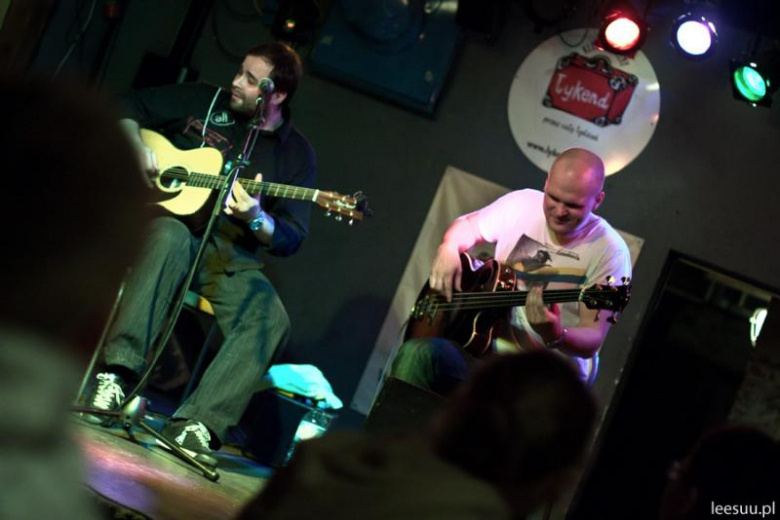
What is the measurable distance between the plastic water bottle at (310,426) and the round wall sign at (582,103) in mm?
2071

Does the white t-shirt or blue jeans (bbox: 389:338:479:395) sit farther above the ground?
the white t-shirt

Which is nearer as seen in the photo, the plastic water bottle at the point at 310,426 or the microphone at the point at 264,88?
the microphone at the point at 264,88

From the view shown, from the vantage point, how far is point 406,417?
12.3ft

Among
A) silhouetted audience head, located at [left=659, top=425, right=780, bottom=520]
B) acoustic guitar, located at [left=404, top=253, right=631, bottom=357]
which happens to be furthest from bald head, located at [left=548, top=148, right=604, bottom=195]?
silhouetted audience head, located at [left=659, top=425, right=780, bottom=520]

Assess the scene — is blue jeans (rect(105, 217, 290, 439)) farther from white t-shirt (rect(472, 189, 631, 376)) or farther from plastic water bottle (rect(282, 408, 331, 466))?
white t-shirt (rect(472, 189, 631, 376))

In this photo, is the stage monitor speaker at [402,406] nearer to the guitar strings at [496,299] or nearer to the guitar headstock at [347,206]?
the guitar strings at [496,299]

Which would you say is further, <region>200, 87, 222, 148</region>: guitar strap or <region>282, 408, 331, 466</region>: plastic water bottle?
<region>282, 408, 331, 466</region>: plastic water bottle

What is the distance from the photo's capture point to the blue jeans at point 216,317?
4.21 m

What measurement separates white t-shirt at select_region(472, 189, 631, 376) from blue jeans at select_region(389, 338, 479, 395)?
1.05ft

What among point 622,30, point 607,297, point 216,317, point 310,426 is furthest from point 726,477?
point 622,30

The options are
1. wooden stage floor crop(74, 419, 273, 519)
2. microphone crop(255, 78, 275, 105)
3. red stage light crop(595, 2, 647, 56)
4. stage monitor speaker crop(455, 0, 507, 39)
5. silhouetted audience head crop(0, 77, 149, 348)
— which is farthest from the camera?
stage monitor speaker crop(455, 0, 507, 39)

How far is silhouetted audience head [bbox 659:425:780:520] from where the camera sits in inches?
84.0

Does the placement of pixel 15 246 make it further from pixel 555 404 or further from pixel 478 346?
pixel 478 346

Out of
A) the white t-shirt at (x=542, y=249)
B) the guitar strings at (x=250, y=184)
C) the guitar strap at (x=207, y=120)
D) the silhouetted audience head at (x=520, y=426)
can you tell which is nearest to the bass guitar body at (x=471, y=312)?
the white t-shirt at (x=542, y=249)
